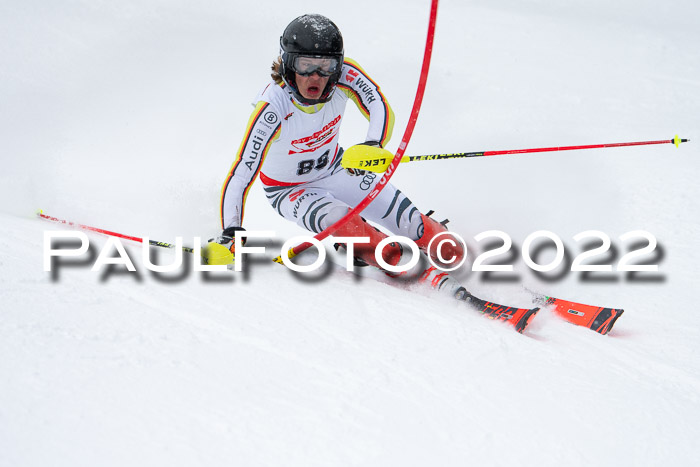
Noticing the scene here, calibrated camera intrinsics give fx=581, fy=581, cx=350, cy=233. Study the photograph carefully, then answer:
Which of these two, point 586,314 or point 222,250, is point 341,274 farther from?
point 586,314

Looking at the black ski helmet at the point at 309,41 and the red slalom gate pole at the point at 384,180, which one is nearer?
the red slalom gate pole at the point at 384,180

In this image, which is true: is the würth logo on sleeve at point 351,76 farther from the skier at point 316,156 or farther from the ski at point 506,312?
the ski at point 506,312

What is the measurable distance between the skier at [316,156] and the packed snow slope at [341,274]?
0.30 m

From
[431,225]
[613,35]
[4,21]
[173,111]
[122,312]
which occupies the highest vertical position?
[613,35]

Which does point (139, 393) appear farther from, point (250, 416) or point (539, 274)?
point (539, 274)

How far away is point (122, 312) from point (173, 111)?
231 inches

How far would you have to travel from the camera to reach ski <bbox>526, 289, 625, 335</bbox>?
3344 millimetres

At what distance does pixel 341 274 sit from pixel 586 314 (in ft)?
4.88

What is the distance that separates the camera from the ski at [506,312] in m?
3.16

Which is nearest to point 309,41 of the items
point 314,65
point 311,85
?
point 314,65

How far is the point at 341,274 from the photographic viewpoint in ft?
11.6

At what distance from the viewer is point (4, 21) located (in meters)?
8.25

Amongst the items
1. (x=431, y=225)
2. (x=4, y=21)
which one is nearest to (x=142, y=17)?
(x=4, y=21)

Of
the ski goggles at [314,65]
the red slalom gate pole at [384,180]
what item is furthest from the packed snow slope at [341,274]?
the ski goggles at [314,65]
